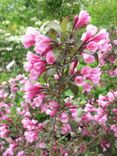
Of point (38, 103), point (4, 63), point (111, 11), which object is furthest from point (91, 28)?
point (111, 11)

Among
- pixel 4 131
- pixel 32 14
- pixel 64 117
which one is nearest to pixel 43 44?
pixel 64 117

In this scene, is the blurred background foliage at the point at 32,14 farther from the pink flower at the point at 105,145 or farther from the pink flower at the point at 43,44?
the pink flower at the point at 43,44

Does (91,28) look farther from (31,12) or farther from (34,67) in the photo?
(31,12)

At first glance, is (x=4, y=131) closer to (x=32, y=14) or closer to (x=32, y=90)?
(x=32, y=90)

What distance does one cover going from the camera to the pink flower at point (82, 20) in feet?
6.77

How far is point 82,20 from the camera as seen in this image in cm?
207

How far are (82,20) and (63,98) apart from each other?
1.69ft

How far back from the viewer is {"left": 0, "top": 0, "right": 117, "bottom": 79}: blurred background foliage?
7863mm

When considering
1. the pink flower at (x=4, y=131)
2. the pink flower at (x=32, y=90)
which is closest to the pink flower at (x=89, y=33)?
the pink flower at (x=32, y=90)

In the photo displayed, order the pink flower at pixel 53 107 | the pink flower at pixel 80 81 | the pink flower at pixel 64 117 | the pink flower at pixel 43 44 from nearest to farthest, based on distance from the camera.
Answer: the pink flower at pixel 43 44 < the pink flower at pixel 80 81 < the pink flower at pixel 53 107 < the pink flower at pixel 64 117

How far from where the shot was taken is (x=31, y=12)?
1038 cm

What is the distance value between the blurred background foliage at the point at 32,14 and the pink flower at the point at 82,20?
5.57 meters

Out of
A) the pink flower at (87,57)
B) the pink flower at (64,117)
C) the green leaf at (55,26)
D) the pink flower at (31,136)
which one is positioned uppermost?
the green leaf at (55,26)

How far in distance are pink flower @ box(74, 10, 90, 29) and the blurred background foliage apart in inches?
219
